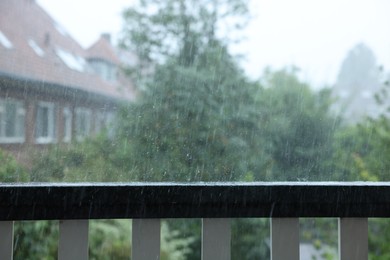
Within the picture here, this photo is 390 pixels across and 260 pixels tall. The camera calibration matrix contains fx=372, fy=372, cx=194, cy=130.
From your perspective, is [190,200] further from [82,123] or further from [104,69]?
[104,69]

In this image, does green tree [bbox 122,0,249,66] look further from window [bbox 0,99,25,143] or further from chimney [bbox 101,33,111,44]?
window [bbox 0,99,25,143]

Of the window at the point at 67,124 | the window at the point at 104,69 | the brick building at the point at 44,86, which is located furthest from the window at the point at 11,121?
the window at the point at 104,69

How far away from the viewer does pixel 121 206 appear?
766 millimetres

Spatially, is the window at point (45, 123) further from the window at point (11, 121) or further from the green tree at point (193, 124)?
the green tree at point (193, 124)

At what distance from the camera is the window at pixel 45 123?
0.98 metres

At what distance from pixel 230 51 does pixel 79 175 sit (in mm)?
583

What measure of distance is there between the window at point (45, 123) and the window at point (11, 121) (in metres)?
0.04

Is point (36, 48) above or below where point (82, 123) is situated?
above

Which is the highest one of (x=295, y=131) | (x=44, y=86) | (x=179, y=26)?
(x=179, y=26)

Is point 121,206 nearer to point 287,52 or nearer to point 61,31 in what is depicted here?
point 61,31

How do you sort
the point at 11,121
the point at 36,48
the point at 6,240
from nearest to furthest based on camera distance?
the point at 6,240 → the point at 11,121 → the point at 36,48

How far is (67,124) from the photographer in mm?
1009

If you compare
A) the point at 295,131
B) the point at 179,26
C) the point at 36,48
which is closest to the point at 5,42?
the point at 36,48

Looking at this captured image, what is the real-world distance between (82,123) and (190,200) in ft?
1.35
